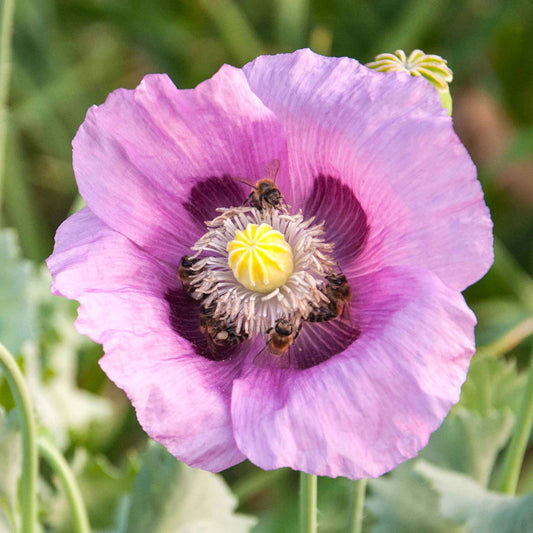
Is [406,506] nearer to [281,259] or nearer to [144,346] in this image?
[281,259]

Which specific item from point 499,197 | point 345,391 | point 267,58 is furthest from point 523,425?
point 499,197

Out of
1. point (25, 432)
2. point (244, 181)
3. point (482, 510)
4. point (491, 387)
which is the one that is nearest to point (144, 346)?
point (25, 432)

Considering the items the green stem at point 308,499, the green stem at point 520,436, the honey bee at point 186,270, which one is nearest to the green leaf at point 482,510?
the green stem at point 520,436

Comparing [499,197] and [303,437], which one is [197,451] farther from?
[499,197]

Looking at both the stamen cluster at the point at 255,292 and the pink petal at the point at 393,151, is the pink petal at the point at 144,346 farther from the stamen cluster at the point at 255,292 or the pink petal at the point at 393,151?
the pink petal at the point at 393,151

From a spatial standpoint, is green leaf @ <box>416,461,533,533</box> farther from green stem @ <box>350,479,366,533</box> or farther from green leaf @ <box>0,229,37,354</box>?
green leaf @ <box>0,229,37,354</box>
